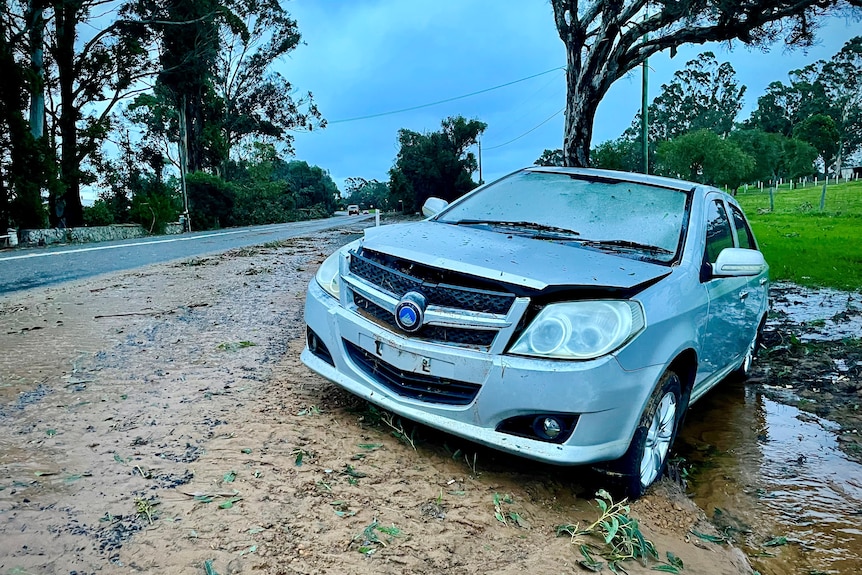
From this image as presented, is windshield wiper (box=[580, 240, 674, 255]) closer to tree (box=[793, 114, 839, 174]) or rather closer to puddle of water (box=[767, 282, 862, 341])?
puddle of water (box=[767, 282, 862, 341])

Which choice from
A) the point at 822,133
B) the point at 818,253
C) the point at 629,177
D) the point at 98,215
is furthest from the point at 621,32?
the point at 822,133

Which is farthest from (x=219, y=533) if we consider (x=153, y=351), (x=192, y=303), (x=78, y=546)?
(x=192, y=303)

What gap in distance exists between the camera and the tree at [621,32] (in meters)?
13.1

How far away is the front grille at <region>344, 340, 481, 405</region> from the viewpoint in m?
2.77

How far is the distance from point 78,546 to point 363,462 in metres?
1.21

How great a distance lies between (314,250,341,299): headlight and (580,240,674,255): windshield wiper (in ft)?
4.77

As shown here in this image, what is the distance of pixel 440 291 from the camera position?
2.83 meters

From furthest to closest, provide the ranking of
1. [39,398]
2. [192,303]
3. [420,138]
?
[420,138], [192,303], [39,398]

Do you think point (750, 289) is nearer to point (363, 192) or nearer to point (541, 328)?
point (541, 328)

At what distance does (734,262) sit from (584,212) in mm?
958

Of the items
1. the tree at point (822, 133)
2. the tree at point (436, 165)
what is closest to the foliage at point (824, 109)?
the tree at point (822, 133)

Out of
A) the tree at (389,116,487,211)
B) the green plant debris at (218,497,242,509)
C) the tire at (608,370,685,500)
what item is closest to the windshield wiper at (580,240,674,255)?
the tire at (608,370,685,500)

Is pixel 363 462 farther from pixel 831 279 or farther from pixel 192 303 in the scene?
pixel 831 279

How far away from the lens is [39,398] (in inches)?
135
